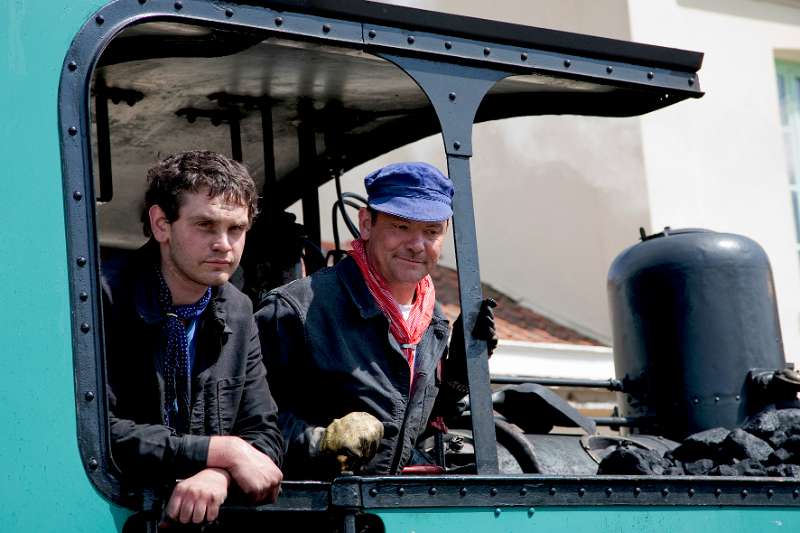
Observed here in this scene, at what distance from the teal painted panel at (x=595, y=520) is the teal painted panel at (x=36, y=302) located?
2.00 feet

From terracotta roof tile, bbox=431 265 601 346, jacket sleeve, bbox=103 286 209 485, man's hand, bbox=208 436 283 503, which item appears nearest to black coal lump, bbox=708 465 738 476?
man's hand, bbox=208 436 283 503

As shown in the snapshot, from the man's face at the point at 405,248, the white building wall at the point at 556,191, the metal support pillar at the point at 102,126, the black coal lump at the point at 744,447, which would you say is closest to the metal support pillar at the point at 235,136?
the metal support pillar at the point at 102,126

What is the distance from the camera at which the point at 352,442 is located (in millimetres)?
2744

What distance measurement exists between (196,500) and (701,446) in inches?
74.4

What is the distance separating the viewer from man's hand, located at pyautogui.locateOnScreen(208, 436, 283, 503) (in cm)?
251

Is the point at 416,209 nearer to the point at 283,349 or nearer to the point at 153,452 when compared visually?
the point at 283,349

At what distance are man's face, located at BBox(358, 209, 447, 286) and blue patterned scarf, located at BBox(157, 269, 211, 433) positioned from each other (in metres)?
0.74

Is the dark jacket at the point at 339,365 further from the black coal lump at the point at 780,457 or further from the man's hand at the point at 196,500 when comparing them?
the black coal lump at the point at 780,457

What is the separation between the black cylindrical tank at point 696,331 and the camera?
4.64m

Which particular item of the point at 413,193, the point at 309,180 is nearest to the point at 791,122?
the point at 309,180

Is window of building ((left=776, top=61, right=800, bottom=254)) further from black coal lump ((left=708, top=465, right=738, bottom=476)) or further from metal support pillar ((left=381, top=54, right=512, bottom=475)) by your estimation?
metal support pillar ((left=381, top=54, right=512, bottom=475))

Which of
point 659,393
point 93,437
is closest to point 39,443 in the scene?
point 93,437

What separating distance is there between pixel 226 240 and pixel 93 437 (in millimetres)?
515

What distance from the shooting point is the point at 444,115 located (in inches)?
120
